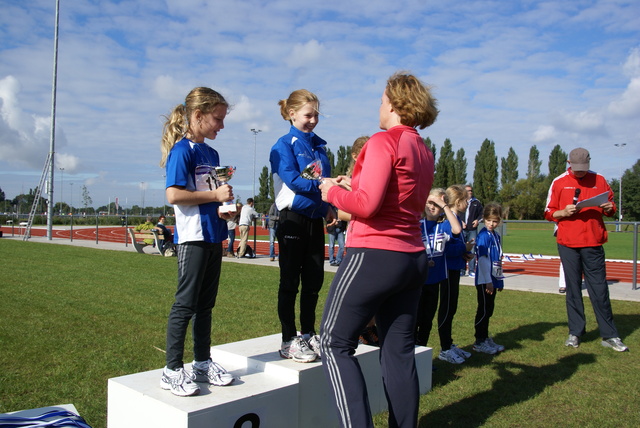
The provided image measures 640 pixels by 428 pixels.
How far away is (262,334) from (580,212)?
12.4 feet

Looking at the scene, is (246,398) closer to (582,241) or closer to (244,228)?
(582,241)

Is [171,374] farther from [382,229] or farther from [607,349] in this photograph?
[607,349]

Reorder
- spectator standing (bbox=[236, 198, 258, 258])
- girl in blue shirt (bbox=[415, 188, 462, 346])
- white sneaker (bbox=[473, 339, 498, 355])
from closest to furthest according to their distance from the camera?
girl in blue shirt (bbox=[415, 188, 462, 346]) < white sneaker (bbox=[473, 339, 498, 355]) < spectator standing (bbox=[236, 198, 258, 258])

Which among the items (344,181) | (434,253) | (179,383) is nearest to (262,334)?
(434,253)

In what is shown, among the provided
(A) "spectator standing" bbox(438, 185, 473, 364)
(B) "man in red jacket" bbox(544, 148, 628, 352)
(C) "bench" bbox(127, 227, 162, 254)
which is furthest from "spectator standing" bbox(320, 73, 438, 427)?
(C) "bench" bbox(127, 227, 162, 254)

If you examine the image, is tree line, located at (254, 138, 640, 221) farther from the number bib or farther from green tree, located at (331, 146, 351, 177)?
the number bib

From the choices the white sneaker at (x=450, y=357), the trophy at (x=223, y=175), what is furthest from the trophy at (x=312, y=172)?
the white sneaker at (x=450, y=357)

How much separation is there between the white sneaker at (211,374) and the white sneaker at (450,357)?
252 centimetres

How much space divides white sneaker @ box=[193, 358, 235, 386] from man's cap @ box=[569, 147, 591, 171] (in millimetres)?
4550

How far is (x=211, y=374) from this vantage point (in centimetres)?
313

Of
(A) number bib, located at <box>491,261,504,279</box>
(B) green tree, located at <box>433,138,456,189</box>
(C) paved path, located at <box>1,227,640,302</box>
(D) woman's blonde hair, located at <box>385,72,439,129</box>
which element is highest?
(B) green tree, located at <box>433,138,456,189</box>

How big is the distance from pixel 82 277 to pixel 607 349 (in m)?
8.83

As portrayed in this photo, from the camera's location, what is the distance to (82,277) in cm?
1009

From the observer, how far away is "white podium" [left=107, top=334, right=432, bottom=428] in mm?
2715
